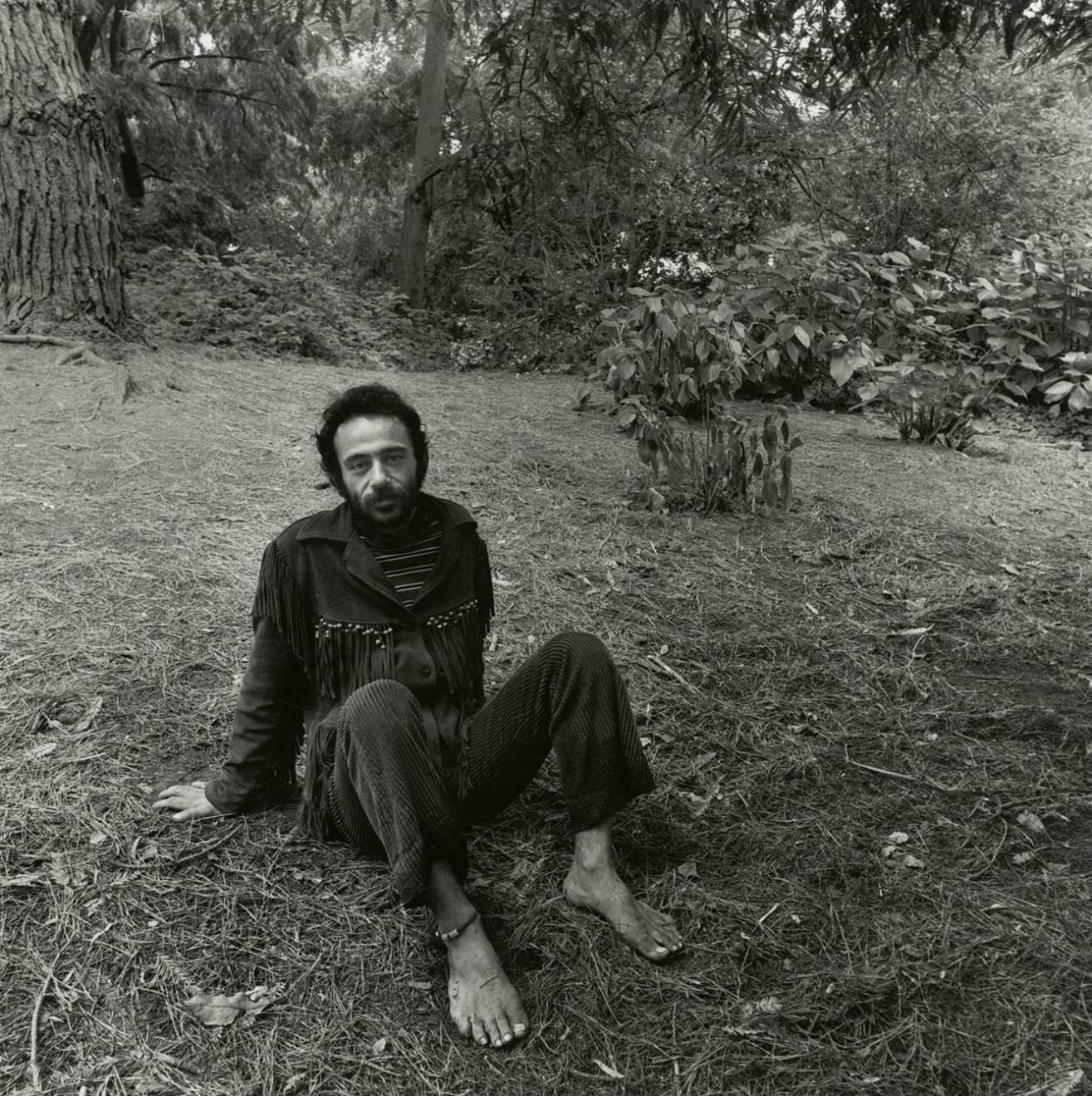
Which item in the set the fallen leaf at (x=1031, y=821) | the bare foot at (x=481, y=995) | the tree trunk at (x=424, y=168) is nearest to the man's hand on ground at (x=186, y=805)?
the bare foot at (x=481, y=995)

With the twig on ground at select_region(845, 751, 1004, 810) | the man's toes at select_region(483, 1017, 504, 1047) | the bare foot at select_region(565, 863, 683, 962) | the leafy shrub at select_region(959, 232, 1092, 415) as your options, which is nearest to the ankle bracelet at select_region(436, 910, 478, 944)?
the man's toes at select_region(483, 1017, 504, 1047)

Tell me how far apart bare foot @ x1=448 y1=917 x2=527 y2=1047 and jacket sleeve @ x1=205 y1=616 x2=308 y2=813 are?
2.13 ft

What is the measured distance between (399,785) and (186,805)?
0.70 metres

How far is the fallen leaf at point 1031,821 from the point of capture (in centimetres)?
230

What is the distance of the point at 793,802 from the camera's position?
2.44 m

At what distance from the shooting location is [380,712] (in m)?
1.87

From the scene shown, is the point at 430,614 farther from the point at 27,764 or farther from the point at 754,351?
the point at 754,351

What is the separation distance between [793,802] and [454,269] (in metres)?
10.5

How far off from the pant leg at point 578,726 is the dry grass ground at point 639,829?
0.26m

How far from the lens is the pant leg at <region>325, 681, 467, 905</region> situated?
180 cm

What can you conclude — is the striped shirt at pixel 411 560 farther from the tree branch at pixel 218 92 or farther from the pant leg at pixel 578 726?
the tree branch at pixel 218 92

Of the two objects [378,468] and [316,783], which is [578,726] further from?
[378,468]

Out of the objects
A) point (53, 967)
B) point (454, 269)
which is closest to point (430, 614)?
point (53, 967)

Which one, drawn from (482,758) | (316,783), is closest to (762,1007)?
(482,758)
